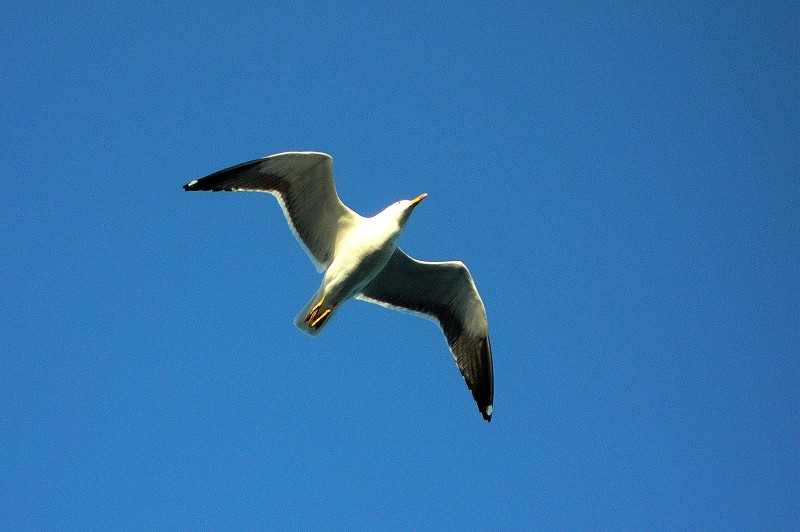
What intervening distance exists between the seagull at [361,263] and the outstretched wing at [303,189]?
10 mm

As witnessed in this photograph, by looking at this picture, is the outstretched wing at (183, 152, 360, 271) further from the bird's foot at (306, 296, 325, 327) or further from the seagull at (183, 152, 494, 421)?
the bird's foot at (306, 296, 325, 327)

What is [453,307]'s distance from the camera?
32.8 feet

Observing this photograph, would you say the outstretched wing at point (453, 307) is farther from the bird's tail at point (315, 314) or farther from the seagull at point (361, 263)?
the bird's tail at point (315, 314)

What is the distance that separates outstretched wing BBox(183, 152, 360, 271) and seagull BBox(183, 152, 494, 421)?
1 centimetres

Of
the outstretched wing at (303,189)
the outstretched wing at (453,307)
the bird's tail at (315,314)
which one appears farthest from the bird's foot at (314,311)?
the outstretched wing at (453,307)

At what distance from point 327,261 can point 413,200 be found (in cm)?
119

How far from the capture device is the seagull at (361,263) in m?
8.91

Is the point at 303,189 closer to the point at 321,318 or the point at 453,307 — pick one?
the point at 321,318

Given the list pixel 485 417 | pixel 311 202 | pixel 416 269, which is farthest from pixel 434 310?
pixel 311 202

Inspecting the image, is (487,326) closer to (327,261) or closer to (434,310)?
(434,310)

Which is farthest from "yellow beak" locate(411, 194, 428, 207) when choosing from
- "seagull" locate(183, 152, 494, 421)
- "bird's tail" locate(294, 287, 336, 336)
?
"bird's tail" locate(294, 287, 336, 336)

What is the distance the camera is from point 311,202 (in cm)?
923

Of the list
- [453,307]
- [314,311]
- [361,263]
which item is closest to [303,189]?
[361,263]

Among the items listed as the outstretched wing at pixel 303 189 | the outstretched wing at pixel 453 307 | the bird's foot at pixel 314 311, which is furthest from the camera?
the outstretched wing at pixel 453 307
